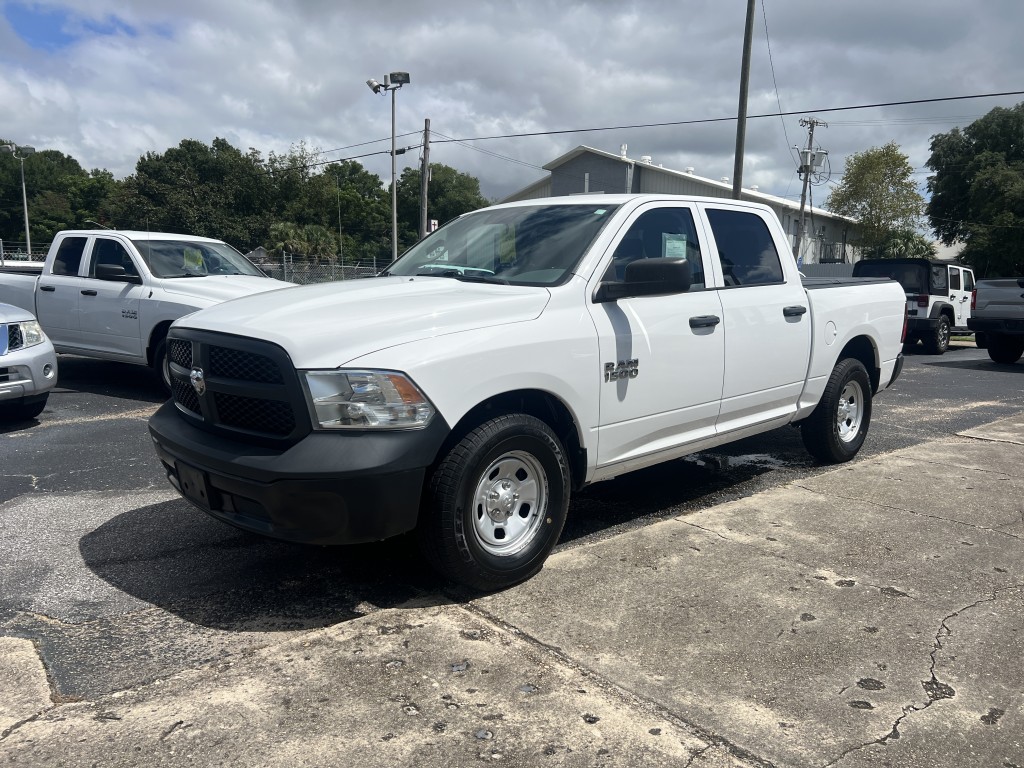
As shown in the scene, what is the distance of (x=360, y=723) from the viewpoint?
267cm

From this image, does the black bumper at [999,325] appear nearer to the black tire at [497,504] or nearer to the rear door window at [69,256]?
the black tire at [497,504]

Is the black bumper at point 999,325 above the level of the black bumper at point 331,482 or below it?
above

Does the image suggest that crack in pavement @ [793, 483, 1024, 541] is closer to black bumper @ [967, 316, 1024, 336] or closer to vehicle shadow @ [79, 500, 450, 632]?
vehicle shadow @ [79, 500, 450, 632]

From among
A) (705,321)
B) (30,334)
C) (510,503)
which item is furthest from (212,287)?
(510,503)

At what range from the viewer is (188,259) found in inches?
362

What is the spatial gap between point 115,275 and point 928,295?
50.8 feet

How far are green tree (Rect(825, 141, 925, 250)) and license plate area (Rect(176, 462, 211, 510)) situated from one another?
147 feet

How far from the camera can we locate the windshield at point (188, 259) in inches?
352

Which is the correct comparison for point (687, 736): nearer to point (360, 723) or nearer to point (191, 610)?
point (360, 723)

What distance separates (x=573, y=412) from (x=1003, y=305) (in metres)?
13.6

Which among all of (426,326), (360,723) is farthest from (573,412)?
(360,723)

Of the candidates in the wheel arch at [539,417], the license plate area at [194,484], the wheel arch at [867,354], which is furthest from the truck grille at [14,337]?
the wheel arch at [867,354]

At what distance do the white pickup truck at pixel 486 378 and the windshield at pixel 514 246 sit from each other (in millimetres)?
14

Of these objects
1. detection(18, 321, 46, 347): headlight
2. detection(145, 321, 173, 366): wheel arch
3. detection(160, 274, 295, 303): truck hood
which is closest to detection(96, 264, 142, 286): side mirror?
detection(160, 274, 295, 303): truck hood
